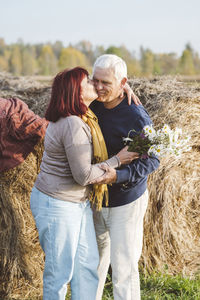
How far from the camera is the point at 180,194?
437cm

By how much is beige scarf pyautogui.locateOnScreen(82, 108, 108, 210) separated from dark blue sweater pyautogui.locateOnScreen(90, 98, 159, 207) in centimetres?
14

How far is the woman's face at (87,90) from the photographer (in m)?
2.69

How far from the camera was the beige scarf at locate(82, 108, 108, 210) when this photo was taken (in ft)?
9.01

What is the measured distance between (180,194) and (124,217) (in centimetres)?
150

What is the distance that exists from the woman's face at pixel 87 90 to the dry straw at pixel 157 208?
3.12 feet

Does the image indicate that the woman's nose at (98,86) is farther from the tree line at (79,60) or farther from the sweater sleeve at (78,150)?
the tree line at (79,60)

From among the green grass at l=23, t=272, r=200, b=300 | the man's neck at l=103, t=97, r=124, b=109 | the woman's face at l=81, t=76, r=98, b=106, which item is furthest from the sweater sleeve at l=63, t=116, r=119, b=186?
A: the green grass at l=23, t=272, r=200, b=300

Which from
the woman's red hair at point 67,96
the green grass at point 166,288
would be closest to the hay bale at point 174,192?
the green grass at point 166,288

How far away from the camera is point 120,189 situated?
3.03 metres

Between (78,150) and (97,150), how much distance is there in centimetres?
22

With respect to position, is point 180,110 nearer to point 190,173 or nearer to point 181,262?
point 190,173

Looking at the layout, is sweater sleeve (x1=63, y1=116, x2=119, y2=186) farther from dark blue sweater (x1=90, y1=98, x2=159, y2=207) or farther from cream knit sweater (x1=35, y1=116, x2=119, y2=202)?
dark blue sweater (x1=90, y1=98, x2=159, y2=207)

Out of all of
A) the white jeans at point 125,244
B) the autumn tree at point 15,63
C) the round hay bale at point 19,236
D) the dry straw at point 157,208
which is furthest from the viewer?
the autumn tree at point 15,63

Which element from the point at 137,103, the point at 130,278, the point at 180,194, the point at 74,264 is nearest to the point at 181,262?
the point at 180,194
